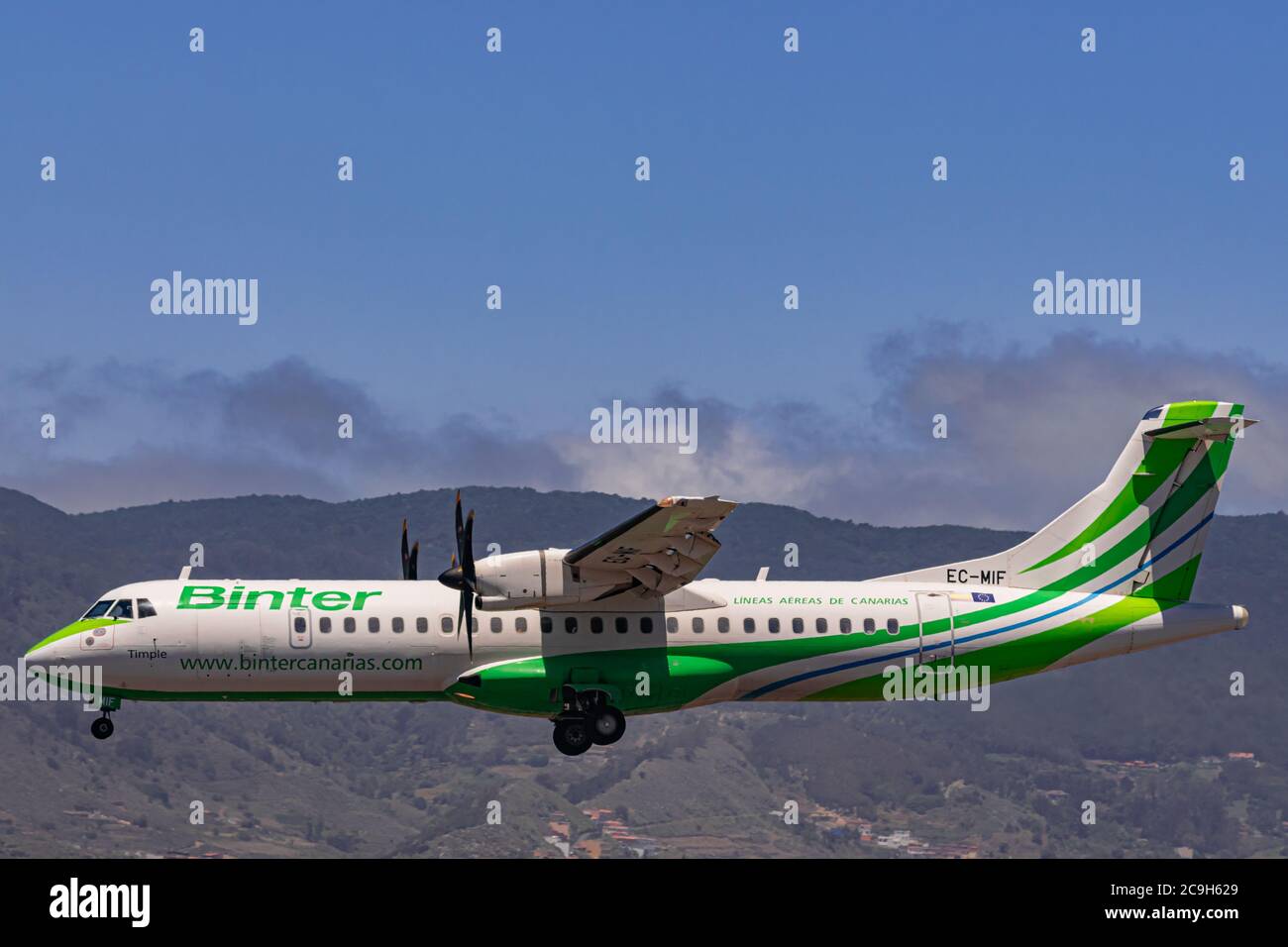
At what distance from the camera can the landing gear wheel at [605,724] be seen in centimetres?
3828

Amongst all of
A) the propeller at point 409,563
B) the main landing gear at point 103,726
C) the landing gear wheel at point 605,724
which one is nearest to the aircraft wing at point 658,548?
the landing gear wheel at point 605,724

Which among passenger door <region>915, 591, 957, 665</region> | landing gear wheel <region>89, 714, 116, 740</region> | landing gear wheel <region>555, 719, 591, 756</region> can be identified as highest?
passenger door <region>915, 591, 957, 665</region>

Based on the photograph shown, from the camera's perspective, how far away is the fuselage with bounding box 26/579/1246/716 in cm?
3756

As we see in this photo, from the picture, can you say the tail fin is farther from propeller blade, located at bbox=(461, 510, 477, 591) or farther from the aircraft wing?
propeller blade, located at bbox=(461, 510, 477, 591)

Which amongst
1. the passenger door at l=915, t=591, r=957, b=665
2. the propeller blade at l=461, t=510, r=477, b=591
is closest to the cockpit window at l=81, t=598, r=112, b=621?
the propeller blade at l=461, t=510, r=477, b=591

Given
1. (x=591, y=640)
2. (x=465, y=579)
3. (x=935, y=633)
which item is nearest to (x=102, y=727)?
(x=465, y=579)

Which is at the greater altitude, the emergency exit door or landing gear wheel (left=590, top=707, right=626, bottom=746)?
the emergency exit door

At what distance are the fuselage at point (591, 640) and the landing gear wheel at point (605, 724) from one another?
372 millimetres

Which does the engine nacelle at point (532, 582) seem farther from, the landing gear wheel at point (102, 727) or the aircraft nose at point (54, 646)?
the aircraft nose at point (54, 646)

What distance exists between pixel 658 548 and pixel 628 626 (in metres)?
3.18

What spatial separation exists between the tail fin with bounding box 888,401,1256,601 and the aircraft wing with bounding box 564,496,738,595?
7210 mm
